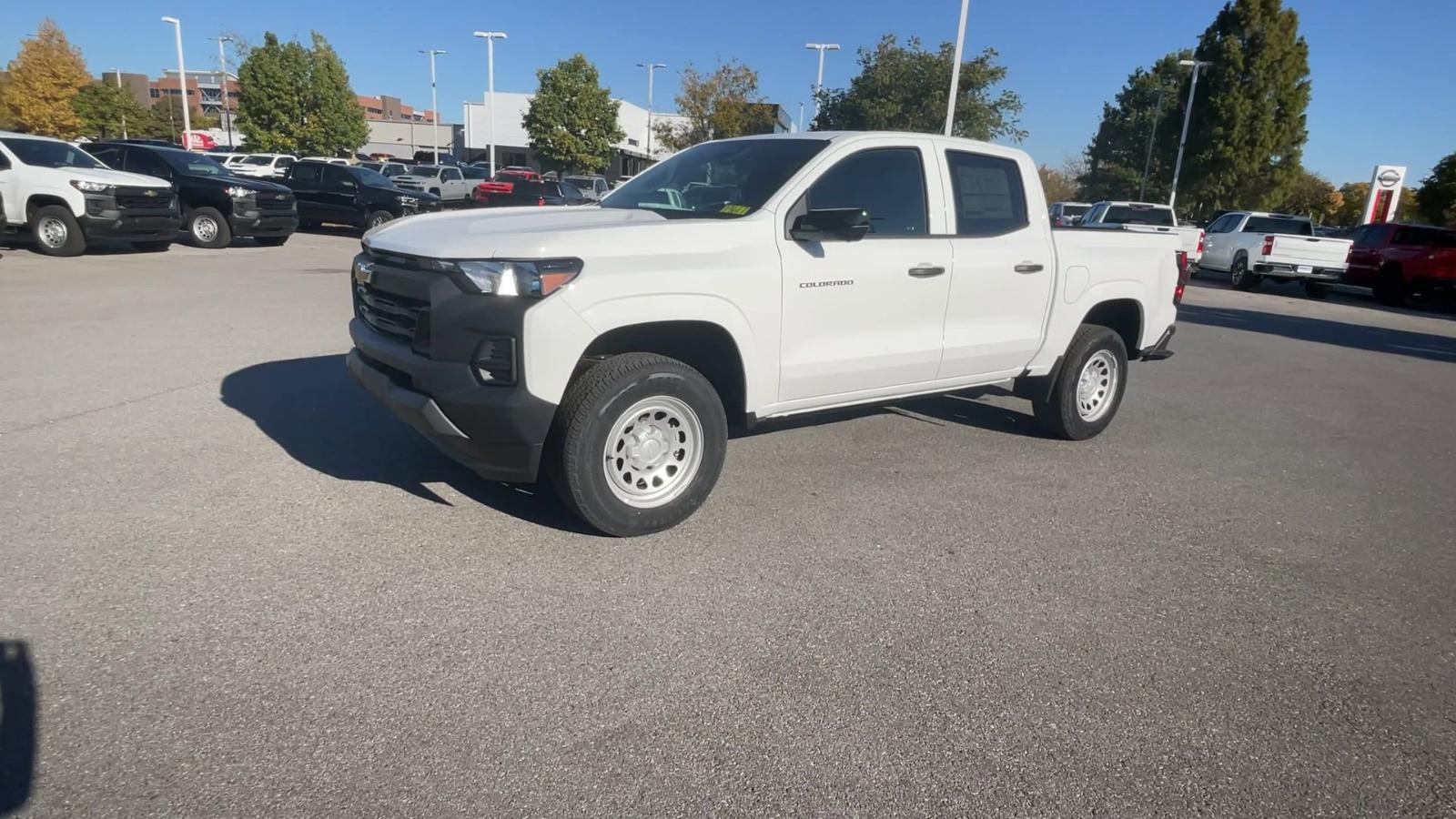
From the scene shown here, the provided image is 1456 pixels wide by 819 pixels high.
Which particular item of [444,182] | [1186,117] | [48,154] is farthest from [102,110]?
[1186,117]

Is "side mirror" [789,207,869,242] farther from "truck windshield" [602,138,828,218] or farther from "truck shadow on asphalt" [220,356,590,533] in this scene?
"truck shadow on asphalt" [220,356,590,533]

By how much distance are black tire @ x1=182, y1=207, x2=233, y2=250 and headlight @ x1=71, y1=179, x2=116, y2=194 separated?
270 centimetres

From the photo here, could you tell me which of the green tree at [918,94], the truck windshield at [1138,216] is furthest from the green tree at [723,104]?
the truck windshield at [1138,216]

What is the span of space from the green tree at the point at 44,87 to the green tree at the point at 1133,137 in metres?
62.0

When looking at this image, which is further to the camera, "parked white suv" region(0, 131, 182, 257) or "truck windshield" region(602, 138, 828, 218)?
"parked white suv" region(0, 131, 182, 257)

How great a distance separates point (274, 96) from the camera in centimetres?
4619

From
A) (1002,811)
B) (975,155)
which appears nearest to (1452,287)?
(975,155)

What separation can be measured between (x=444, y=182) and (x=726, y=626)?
35.0 meters

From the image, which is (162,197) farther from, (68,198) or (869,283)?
(869,283)

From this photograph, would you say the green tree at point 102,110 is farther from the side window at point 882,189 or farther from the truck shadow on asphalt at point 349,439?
the side window at point 882,189

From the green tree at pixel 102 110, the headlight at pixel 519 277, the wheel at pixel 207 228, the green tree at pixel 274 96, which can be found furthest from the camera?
the green tree at pixel 102 110

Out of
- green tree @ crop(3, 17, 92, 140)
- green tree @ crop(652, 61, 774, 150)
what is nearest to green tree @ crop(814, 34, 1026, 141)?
green tree @ crop(652, 61, 774, 150)

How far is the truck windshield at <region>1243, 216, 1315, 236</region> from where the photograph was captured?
21516 mm

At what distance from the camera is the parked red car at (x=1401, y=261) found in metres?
19.0
